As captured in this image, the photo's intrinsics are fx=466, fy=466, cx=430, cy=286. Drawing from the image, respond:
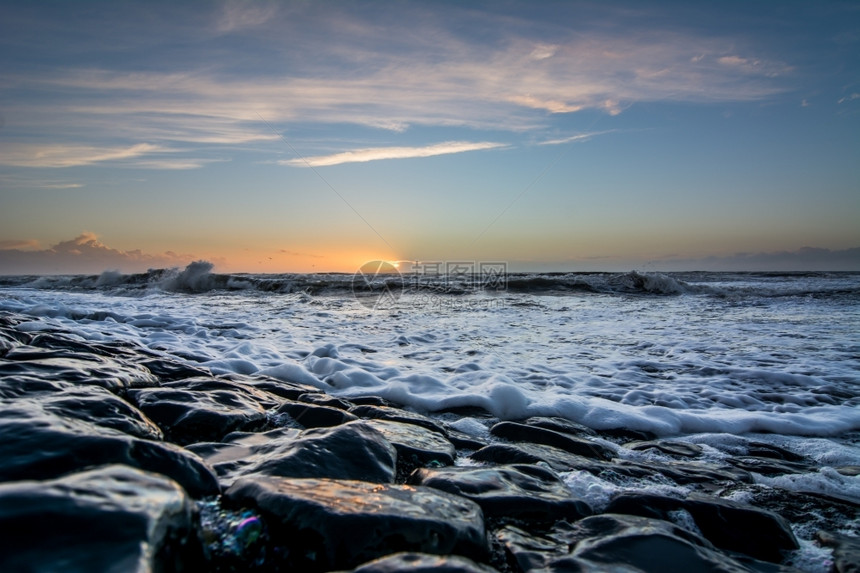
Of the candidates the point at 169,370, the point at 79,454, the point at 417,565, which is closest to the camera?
the point at 417,565

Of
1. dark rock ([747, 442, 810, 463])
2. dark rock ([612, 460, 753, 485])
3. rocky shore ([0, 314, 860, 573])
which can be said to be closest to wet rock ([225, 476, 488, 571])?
rocky shore ([0, 314, 860, 573])

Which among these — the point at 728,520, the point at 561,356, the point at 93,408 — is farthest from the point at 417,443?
the point at 561,356

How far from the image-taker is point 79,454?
55.7 inches

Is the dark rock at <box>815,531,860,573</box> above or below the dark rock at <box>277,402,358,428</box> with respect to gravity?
below

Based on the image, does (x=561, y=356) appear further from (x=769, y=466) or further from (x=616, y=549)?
(x=616, y=549)

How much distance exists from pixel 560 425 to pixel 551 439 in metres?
0.39

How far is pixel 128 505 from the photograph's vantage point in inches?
42.8

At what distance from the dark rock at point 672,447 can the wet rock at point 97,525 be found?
2428 mm

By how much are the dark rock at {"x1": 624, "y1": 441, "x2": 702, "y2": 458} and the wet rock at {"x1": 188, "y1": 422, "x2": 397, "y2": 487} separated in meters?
1.55

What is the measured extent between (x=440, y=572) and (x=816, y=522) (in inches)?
66.9

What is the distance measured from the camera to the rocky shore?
109cm

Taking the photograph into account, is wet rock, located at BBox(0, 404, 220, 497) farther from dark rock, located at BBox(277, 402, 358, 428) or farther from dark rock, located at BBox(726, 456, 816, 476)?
dark rock, located at BBox(726, 456, 816, 476)

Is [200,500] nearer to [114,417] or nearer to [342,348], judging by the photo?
[114,417]

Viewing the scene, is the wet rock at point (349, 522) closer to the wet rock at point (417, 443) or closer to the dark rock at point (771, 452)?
the wet rock at point (417, 443)
